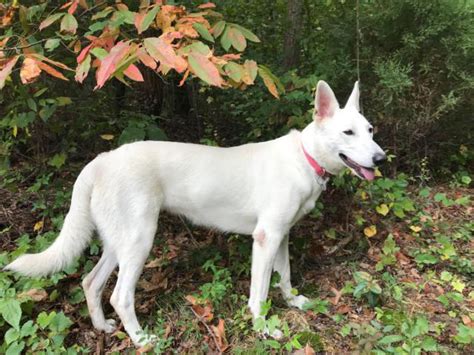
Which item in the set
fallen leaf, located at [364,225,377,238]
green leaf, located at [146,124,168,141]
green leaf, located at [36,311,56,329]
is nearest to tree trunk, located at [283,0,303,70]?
green leaf, located at [146,124,168,141]

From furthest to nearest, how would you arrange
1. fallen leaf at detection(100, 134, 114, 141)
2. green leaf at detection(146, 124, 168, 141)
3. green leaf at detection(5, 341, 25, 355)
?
fallen leaf at detection(100, 134, 114, 141) → green leaf at detection(146, 124, 168, 141) → green leaf at detection(5, 341, 25, 355)

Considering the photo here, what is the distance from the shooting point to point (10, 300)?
2.83 meters

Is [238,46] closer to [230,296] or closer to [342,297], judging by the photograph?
[230,296]

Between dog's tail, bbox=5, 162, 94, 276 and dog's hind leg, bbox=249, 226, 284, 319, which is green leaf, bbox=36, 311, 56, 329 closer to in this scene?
dog's tail, bbox=5, 162, 94, 276

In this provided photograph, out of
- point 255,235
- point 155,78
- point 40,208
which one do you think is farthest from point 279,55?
point 40,208

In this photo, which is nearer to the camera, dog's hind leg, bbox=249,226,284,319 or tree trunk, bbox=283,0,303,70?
dog's hind leg, bbox=249,226,284,319

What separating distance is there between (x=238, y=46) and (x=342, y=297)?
219 cm

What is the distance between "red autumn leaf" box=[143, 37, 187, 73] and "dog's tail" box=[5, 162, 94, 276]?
1505 mm

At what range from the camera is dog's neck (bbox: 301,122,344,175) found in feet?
10.2

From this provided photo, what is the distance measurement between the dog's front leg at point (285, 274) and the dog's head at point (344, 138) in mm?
823

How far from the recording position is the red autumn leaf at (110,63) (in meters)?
1.77

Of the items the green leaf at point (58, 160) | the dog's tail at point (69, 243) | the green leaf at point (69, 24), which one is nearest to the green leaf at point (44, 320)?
the dog's tail at point (69, 243)

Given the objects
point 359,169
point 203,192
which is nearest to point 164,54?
point 203,192

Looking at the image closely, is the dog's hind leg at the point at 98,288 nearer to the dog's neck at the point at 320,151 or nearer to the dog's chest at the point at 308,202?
the dog's chest at the point at 308,202
